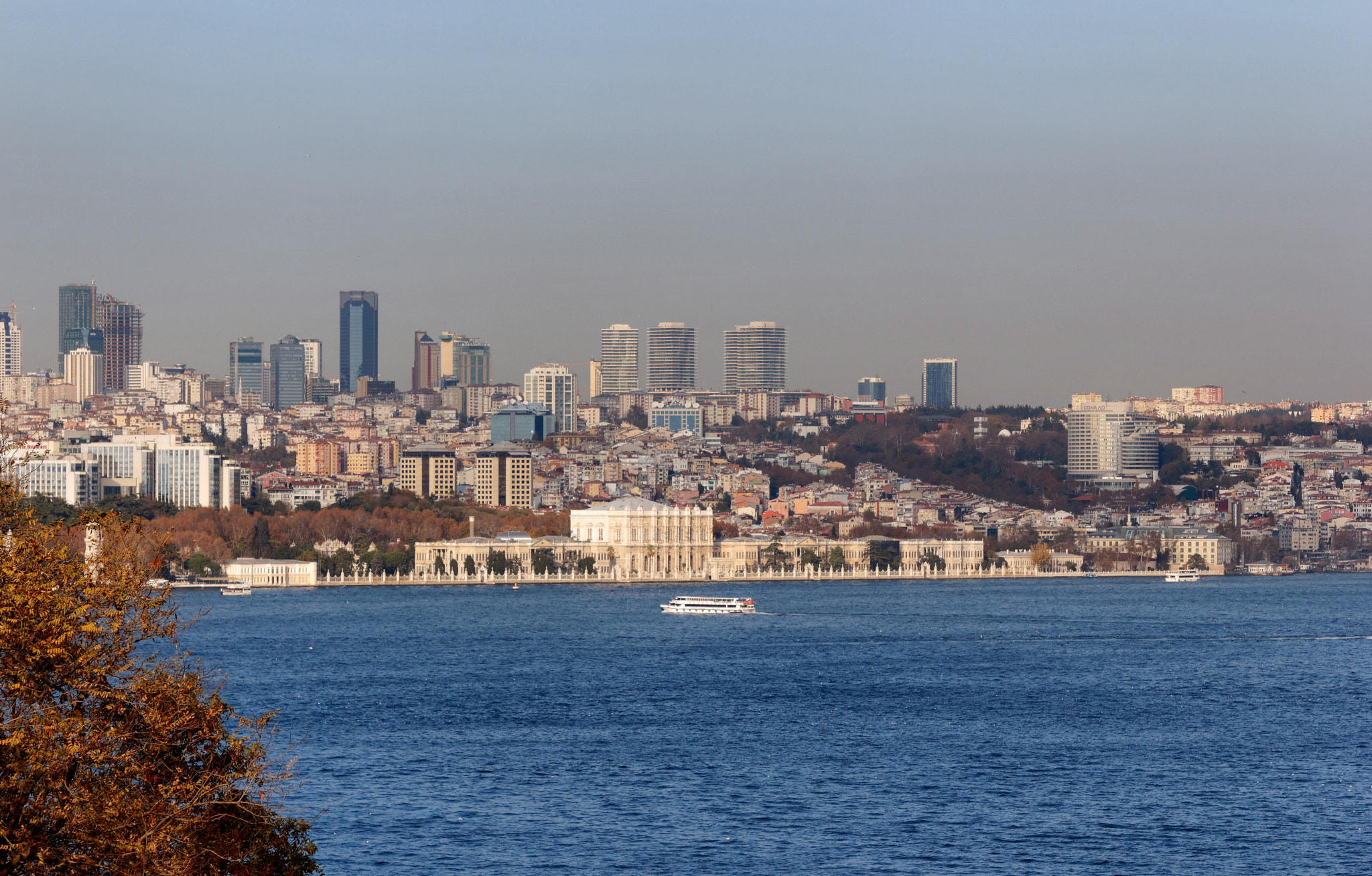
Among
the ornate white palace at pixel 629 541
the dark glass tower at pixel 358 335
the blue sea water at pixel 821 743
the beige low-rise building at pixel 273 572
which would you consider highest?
the dark glass tower at pixel 358 335

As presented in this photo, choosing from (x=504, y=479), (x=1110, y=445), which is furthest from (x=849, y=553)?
(x=1110, y=445)

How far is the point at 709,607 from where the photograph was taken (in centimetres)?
4722

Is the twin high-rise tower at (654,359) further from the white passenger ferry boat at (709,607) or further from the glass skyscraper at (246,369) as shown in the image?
the white passenger ferry boat at (709,607)

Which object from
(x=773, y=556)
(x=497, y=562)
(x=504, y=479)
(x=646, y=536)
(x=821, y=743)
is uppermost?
(x=504, y=479)

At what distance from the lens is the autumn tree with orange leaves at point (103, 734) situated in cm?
705

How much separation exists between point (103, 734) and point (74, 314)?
6202 inches

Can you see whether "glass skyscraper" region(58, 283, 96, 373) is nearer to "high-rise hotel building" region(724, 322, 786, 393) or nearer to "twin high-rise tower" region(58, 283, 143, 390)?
"twin high-rise tower" region(58, 283, 143, 390)

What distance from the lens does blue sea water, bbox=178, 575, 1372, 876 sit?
15352 millimetres

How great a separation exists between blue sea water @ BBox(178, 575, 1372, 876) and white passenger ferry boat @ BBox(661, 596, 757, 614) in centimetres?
486

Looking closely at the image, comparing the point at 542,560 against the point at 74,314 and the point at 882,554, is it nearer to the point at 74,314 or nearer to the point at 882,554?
the point at 882,554

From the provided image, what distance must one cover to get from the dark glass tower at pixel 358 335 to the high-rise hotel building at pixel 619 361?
20.3 metres

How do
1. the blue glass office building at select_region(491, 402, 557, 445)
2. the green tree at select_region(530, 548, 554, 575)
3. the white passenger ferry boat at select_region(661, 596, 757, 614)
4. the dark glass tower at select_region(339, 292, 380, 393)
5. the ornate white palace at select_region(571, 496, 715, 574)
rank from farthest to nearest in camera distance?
the dark glass tower at select_region(339, 292, 380, 393) < the blue glass office building at select_region(491, 402, 557, 445) < the ornate white palace at select_region(571, 496, 715, 574) < the green tree at select_region(530, 548, 554, 575) < the white passenger ferry boat at select_region(661, 596, 757, 614)

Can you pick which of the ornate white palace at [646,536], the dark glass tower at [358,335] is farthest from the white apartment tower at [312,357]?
the ornate white palace at [646,536]

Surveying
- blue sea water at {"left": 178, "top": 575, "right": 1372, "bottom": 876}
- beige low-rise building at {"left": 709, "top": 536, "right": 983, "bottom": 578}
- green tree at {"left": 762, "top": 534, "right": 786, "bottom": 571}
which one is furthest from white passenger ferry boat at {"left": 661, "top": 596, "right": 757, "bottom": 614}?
green tree at {"left": 762, "top": 534, "right": 786, "bottom": 571}
